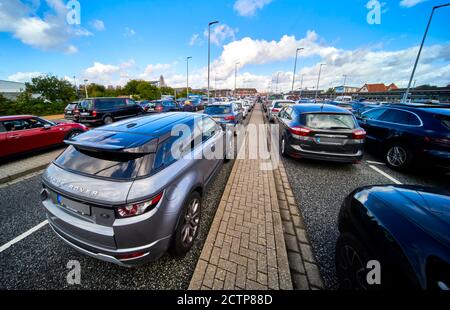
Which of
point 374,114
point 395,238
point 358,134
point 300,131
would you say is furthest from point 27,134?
point 374,114

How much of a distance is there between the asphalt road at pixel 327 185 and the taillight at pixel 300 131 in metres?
0.99

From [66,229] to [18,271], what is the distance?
0.91 m

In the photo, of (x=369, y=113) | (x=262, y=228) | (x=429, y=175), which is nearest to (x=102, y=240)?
(x=262, y=228)

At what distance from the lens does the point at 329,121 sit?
445 centimetres

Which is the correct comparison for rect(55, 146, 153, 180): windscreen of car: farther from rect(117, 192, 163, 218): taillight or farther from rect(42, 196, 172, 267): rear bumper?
rect(42, 196, 172, 267): rear bumper

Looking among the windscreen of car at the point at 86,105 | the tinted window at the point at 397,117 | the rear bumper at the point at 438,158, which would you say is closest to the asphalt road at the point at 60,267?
the rear bumper at the point at 438,158

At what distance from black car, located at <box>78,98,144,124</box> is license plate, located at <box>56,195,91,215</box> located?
1095 centimetres

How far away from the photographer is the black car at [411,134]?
12.4 feet

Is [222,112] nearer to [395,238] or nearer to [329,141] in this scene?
[329,141]

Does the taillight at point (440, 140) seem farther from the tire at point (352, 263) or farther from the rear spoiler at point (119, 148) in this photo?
the rear spoiler at point (119, 148)

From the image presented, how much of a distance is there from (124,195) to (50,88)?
62145 mm

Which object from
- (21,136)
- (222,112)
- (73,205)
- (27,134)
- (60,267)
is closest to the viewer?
(73,205)

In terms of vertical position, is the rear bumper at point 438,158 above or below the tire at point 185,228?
above
